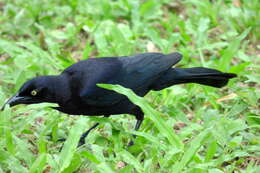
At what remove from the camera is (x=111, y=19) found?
7.07m

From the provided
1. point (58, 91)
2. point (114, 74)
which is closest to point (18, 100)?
point (58, 91)

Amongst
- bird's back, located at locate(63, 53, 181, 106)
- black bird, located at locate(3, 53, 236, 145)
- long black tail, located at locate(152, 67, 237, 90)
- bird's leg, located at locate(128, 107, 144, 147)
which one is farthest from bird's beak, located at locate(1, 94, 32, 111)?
long black tail, located at locate(152, 67, 237, 90)

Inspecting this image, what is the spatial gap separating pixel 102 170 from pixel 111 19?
3.71 meters

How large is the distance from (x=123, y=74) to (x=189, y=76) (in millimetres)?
660

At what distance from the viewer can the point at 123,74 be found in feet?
15.7

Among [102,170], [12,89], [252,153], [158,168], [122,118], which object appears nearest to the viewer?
[102,170]

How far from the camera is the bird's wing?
455 centimetres

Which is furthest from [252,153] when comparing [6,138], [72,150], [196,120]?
[6,138]

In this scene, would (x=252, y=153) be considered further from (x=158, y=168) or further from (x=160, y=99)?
(x=160, y=99)

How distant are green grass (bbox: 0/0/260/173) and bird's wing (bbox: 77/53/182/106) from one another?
0.76 feet

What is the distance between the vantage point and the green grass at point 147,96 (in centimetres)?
405

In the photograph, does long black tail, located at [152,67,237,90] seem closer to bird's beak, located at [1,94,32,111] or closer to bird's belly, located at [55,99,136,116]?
bird's belly, located at [55,99,136,116]

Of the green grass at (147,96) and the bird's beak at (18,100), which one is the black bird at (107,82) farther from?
the green grass at (147,96)

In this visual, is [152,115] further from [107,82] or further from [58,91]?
[58,91]
